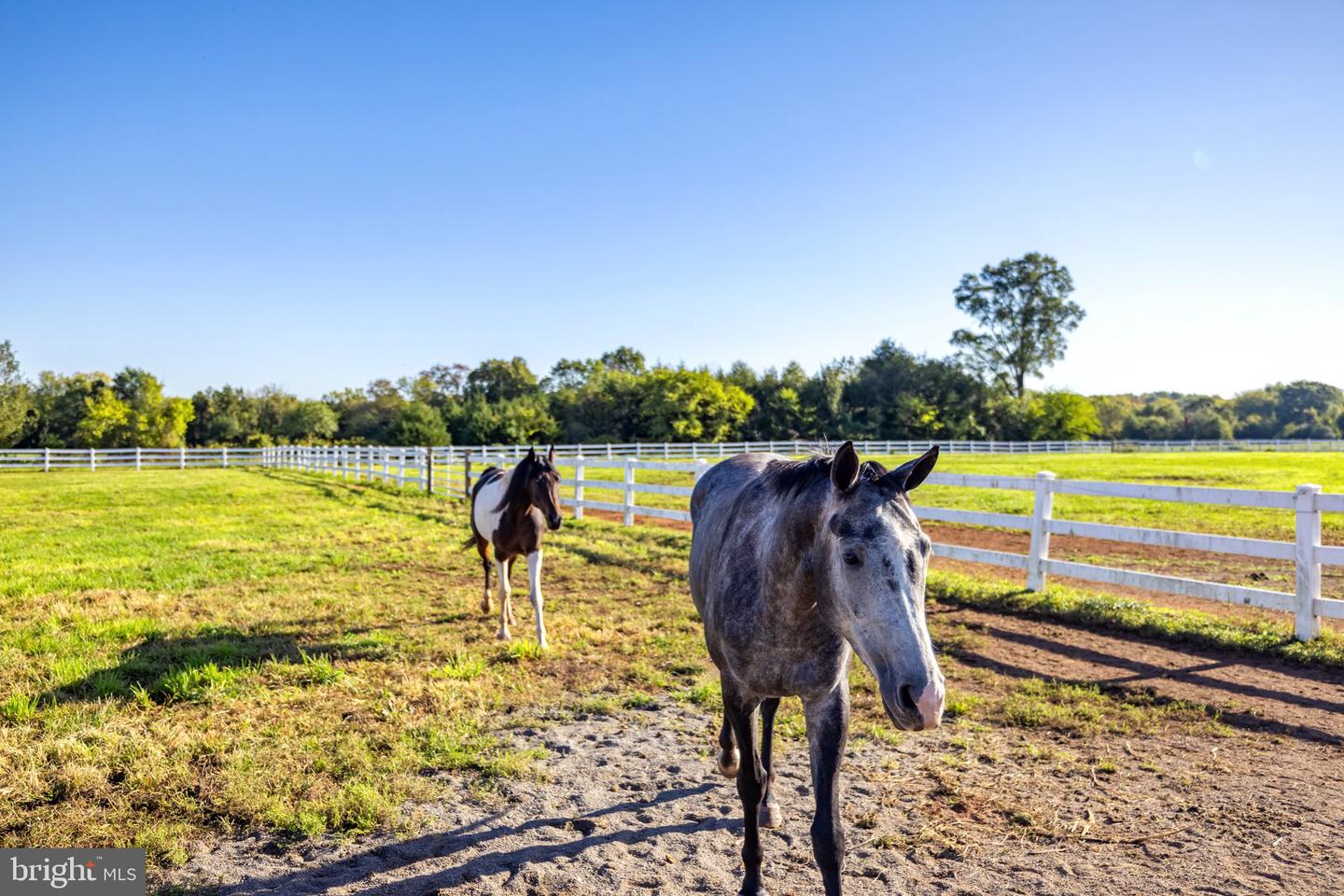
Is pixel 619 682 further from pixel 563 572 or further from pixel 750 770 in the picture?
pixel 563 572

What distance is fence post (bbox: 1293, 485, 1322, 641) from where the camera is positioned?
19.2 ft

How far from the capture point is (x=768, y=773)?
3.61 metres

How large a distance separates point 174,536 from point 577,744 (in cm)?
1089

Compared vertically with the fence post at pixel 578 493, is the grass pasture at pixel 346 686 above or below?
below

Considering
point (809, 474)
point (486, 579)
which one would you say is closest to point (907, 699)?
point (809, 474)

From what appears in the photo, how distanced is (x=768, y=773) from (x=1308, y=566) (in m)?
5.23

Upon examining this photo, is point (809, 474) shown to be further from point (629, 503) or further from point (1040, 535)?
point (629, 503)

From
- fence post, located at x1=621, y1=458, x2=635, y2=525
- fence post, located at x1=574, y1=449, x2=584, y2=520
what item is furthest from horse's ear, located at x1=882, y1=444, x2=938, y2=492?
fence post, located at x1=574, y1=449, x2=584, y2=520

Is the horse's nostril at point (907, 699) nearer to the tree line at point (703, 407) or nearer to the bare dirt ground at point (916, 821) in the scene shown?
the bare dirt ground at point (916, 821)

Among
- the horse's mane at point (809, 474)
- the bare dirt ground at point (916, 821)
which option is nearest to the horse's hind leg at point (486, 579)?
the bare dirt ground at point (916, 821)

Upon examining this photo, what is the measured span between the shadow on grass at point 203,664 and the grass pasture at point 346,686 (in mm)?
23

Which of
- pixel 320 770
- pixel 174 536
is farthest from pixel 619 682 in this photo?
pixel 174 536

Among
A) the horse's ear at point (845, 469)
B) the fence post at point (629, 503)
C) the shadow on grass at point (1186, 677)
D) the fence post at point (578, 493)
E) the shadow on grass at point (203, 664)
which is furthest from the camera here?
the fence post at point (578, 493)

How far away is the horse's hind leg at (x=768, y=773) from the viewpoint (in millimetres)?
3338
